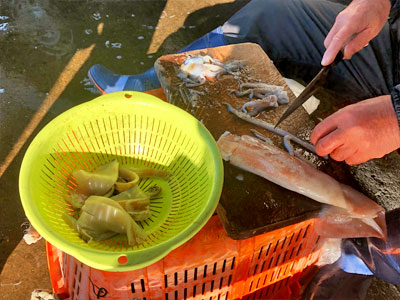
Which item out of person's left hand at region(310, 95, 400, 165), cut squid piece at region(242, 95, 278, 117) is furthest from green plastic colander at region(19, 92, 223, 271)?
person's left hand at region(310, 95, 400, 165)

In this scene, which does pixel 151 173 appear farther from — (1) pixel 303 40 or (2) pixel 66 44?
(2) pixel 66 44

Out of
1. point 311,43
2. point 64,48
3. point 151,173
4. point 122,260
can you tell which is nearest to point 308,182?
point 151,173

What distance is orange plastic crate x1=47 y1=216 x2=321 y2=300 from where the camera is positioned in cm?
186

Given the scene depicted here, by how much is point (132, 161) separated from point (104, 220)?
53 cm

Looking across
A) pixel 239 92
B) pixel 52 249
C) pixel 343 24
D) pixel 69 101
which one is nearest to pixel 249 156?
pixel 239 92

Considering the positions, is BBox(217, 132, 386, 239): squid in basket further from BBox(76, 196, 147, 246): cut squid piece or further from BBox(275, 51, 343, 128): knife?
BBox(76, 196, 147, 246): cut squid piece

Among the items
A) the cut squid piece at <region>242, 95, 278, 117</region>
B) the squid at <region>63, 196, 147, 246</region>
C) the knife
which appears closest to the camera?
the squid at <region>63, 196, 147, 246</region>

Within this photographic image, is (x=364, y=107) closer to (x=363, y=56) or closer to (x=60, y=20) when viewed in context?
(x=363, y=56)

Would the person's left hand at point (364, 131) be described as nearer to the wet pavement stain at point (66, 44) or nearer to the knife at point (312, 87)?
the knife at point (312, 87)

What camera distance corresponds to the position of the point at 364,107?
205 centimetres

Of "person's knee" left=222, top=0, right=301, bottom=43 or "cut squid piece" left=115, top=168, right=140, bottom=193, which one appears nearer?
"cut squid piece" left=115, top=168, right=140, bottom=193

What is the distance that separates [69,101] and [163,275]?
98.6 inches

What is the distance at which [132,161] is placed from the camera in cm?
213

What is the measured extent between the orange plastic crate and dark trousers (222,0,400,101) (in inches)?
56.8
